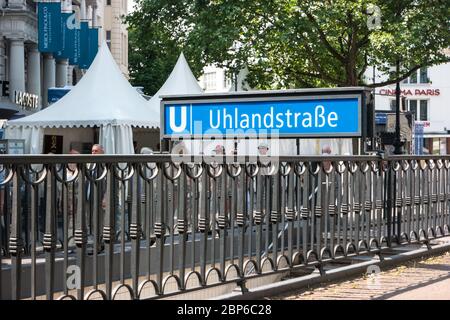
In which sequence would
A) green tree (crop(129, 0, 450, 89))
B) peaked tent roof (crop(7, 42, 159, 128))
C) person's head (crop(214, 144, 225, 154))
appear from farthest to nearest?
1. green tree (crop(129, 0, 450, 89))
2. peaked tent roof (crop(7, 42, 159, 128))
3. person's head (crop(214, 144, 225, 154))

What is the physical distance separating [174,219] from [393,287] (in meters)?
2.79

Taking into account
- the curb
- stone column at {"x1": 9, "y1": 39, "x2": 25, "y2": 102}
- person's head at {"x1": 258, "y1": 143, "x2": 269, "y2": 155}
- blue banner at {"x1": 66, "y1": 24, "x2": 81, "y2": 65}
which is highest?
blue banner at {"x1": 66, "y1": 24, "x2": 81, "y2": 65}

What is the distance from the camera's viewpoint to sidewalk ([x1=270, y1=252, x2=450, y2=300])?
8273 millimetres

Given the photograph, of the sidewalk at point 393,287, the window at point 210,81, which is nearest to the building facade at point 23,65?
the sidewalk at point 393,287

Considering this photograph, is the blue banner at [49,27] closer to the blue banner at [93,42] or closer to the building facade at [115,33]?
the blue banner at [93,42]

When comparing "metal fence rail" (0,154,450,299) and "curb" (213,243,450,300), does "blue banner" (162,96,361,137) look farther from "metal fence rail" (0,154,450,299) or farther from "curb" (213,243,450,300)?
"curb" (213,243,450,300)

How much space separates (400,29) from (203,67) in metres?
6.37

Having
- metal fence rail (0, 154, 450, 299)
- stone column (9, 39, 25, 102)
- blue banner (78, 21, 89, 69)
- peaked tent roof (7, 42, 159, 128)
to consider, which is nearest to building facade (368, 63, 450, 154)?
blue banner (78, 21, 89, 69)

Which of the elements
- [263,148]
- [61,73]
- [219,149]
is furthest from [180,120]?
[61,73]

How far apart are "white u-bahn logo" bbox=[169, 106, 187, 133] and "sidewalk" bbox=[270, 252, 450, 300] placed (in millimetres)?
2143

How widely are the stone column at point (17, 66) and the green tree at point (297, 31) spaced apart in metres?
7.61

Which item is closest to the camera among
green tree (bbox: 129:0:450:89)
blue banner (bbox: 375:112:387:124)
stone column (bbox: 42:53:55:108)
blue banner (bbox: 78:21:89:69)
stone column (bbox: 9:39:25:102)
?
green tree (bbox: 129:0:450:89)

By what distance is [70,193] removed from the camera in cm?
608

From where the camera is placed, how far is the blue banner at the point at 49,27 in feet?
120
